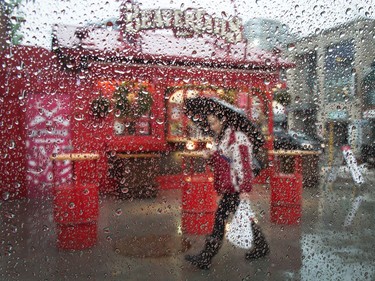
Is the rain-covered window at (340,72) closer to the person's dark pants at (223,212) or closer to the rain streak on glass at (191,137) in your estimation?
the rain streak on glass at (191,137)

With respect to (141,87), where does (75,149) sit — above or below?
below

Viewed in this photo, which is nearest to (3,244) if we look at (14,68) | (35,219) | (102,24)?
(35,219)

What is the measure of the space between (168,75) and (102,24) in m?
0.42

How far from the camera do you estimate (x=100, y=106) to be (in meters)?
1.96

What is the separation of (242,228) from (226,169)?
15.9 inches

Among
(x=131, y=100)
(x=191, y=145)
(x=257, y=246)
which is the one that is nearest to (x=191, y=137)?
(x=191, y=145)

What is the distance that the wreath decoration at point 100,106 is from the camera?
195 cm

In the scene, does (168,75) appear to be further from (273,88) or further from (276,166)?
(276,166)

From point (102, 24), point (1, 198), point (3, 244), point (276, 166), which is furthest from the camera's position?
point (1, 198)

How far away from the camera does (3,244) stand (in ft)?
7.96

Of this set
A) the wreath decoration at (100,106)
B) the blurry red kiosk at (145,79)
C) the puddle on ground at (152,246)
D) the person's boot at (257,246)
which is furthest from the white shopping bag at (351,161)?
the wreath decoration at (100,106)

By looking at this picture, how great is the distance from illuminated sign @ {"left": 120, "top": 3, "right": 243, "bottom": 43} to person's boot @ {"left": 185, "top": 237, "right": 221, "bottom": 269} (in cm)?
108

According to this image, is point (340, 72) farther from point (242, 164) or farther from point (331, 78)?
point (242, 164)

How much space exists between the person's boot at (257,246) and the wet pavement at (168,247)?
4 cm
